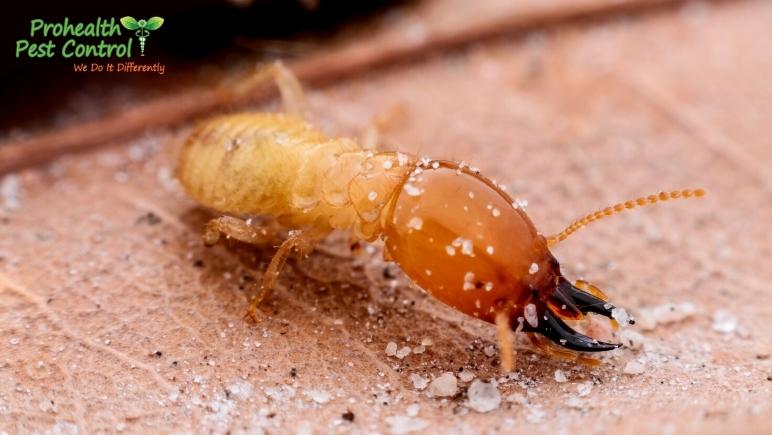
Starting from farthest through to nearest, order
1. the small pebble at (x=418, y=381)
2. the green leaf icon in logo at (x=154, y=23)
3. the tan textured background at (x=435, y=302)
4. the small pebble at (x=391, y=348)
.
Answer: the green leaf icon in logo at (x=154, y=23) < the small pebble at (x=391, y=348) < the small pebble at (x=418, y=381) < the tan textured background at (x=435, y=302)

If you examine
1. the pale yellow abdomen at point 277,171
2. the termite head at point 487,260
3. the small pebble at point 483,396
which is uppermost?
the pale yellow abdomen at point 277,171

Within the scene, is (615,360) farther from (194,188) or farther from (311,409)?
(194,188)

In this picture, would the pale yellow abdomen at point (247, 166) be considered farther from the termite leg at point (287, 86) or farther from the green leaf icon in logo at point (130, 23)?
the green leaf icon in logo at point (130, 23)

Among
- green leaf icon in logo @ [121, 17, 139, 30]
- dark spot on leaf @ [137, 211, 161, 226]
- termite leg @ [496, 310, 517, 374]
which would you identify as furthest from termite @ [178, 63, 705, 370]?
green leaf icon in logo @ [121, 17, 139, 30]

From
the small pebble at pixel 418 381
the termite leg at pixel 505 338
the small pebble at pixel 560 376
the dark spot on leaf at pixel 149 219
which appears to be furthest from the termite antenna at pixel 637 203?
the dark spot on leaf at pixel 149 219

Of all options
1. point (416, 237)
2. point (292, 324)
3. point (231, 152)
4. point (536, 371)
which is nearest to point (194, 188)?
Result: point (231, 152)

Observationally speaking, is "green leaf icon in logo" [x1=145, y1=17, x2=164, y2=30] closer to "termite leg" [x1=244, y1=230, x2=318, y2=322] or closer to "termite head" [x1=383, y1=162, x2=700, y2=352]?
"termite leg" [x1=244, y1=230, x2=318, y2=322]

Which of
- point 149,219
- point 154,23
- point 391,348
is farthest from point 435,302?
point 154,23
